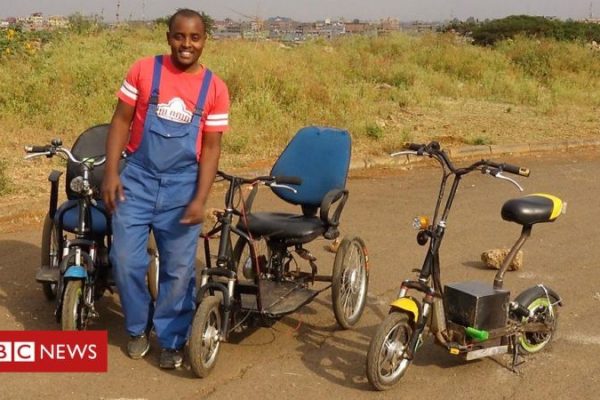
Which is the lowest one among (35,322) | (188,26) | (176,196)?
(35,322)

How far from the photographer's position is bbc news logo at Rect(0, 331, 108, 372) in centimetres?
495

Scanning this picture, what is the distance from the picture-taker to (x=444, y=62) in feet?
68.5

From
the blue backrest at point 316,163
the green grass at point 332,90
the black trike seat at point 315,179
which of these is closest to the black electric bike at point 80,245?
the black trike seat at point 315,179

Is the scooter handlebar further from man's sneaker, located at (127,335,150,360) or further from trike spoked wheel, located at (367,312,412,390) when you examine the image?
man's sneaker, located at (127,335,150,360)

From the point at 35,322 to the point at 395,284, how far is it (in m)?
2.76

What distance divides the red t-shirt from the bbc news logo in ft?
4.07

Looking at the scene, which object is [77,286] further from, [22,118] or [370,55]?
[370,55]

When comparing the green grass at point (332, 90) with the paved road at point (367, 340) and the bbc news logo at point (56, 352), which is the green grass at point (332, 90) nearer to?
the paved road at point (367, 340)

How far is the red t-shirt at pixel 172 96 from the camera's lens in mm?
4559

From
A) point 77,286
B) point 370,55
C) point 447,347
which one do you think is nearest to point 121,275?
point 77,286

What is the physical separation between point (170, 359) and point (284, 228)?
1208 mm

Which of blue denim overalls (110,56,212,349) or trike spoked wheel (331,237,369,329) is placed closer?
blue denim overalls (110,56,212,349)

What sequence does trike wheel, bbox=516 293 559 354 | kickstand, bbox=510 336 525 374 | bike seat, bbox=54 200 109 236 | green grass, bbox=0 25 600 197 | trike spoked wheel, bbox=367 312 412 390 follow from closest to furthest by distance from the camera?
trike spoked wheel, bbox=367 312 412 390 < kickstand, bbox=510 336 525 374 < trike wheel, bbox=516 293 559 354 < bike seat, bbox=54 200 109 236 < green grass, bbox=0 25 600 197

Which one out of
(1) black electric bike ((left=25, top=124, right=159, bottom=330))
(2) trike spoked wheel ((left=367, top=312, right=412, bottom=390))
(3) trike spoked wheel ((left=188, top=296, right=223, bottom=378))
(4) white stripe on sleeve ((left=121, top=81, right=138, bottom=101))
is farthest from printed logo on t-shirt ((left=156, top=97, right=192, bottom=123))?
(2) trike spoked wheel ((left=367, top=312, right=412, bottom=390))
